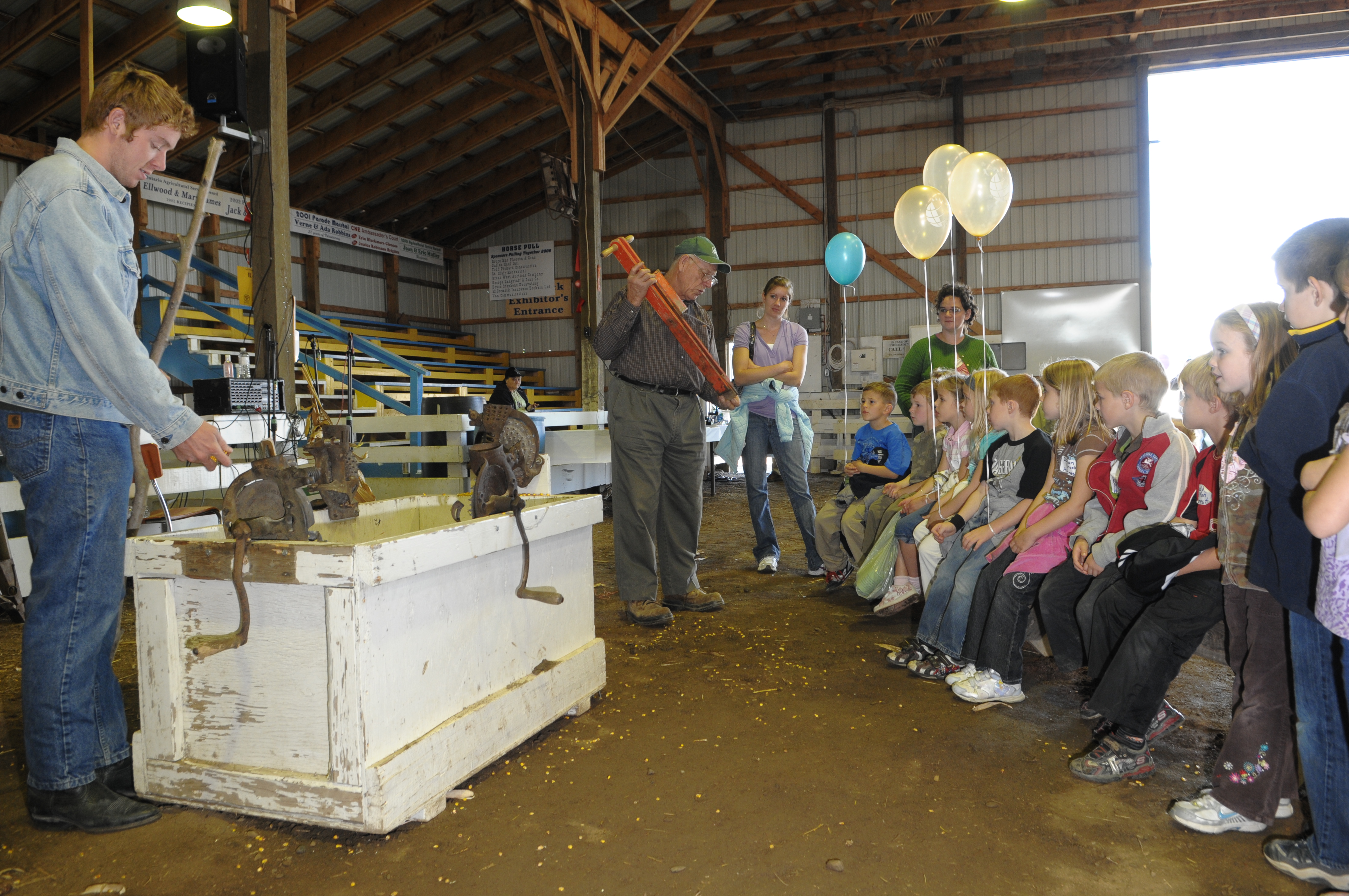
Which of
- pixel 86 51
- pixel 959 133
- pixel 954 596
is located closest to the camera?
pixel 954 596

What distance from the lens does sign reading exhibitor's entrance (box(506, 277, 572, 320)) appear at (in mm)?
16078

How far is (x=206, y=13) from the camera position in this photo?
192 inches

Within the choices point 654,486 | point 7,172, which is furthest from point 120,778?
point 7,172

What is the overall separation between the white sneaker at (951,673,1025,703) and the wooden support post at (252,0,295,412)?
402 cm

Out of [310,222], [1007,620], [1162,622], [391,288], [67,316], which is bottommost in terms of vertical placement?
[1007,620]

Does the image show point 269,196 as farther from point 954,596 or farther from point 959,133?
point 959,133

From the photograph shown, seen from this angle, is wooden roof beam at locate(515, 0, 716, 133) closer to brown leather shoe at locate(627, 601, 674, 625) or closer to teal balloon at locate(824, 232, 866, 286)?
teal balloon at locate(824, 232, 866, 286)

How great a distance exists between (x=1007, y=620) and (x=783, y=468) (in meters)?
2.03

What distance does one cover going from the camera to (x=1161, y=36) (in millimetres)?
12375

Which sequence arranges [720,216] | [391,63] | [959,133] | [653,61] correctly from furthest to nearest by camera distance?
1. [720,216]
2. [959,133]
3. [391,63]
4. [653,61]

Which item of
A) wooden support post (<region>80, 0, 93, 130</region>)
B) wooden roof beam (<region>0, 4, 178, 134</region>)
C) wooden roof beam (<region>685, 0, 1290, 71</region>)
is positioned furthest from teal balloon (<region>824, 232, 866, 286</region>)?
wooden roof beam (<region>0, 4, 178, 134</region>)

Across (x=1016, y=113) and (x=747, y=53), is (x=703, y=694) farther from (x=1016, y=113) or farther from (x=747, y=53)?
(x=1016, y=113)

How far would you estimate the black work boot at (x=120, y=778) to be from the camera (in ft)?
6.26

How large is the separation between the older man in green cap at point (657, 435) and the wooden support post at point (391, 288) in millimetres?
13288
